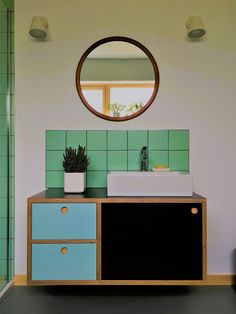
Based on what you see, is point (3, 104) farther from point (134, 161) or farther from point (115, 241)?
point (115, 241)

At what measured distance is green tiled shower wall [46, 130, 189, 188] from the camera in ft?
7.07

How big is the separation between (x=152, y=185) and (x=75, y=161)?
588mm

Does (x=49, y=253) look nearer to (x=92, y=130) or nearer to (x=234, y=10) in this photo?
(x=92, y=130)

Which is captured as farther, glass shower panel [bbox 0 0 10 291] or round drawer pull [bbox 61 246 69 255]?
glass shower panel [bbox 0 0 10 291]

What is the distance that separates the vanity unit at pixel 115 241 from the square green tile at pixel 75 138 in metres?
0.60

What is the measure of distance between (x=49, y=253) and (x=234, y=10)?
2.29 meters

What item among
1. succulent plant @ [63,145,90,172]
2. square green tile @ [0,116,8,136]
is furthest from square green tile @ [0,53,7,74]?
succulent plant @ [63,145,90,172]

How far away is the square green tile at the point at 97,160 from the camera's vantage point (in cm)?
215

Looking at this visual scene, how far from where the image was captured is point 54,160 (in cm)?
216

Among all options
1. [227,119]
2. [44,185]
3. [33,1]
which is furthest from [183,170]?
[33,1]

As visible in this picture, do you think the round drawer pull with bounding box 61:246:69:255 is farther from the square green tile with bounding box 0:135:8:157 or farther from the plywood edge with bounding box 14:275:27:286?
the square green tile with bounding box 0:135:8:157

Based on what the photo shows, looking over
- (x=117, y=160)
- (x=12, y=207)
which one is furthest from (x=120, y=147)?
(x=12, y=207)

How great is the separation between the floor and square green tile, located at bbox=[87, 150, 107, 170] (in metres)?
0.92

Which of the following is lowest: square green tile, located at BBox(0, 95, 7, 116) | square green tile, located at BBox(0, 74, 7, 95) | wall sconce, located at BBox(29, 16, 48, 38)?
square green tile, located at BBox(0, 95, 7, 116)
